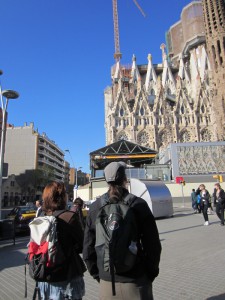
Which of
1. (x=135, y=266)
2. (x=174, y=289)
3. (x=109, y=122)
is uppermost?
(x=109, y=122)

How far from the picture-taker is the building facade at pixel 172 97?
6875 centimetres

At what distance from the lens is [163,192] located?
1597 cm

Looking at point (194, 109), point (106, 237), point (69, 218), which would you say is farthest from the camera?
point (194, 109)

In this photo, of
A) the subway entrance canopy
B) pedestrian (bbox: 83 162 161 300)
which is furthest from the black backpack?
the subway entrance canopy

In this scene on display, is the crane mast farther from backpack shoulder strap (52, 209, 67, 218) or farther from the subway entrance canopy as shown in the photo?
backpack shoulder strap (52, 209, 67, 218)

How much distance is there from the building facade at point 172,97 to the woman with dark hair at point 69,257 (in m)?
60.6

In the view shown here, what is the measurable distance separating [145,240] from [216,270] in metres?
3.85

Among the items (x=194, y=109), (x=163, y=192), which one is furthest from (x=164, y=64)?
(x=163, y=192)

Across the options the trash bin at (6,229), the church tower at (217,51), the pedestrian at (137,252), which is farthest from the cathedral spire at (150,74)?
the pedestrian at (137,252)

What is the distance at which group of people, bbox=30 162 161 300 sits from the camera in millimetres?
2049

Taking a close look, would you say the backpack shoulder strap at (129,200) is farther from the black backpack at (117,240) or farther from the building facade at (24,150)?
the building facade at (24,150)

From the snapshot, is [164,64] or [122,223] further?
[164,64]

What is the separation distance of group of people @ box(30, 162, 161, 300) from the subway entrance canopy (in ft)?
147

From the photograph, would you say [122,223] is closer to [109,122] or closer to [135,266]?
[135,266]
